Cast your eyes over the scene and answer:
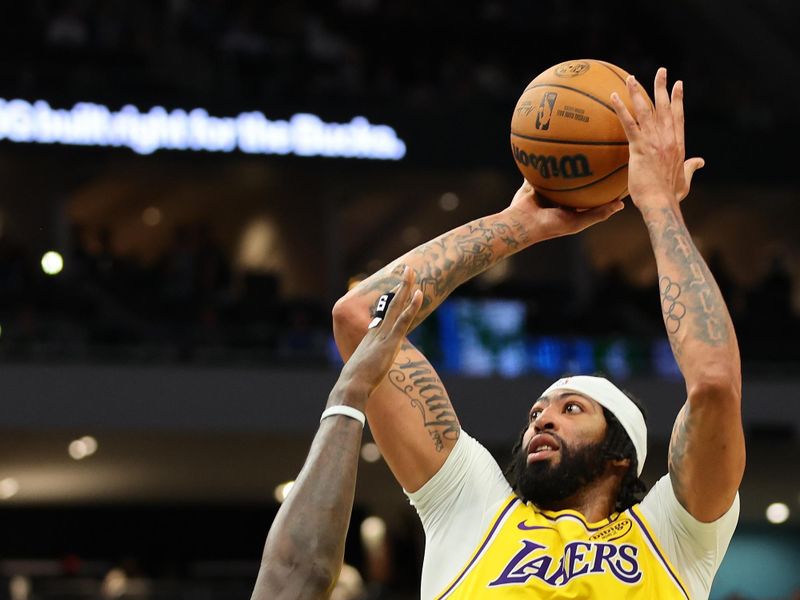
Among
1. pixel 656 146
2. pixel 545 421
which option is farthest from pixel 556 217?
pixel 545 421

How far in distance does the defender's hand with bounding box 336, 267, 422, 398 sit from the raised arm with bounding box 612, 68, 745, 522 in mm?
843

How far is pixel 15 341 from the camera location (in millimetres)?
15547

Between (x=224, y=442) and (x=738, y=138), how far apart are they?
29.4 feet

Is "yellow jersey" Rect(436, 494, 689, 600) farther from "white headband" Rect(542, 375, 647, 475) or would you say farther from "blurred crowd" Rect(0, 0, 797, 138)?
"blurred crowd" Rect(0, 0, 797, 138)

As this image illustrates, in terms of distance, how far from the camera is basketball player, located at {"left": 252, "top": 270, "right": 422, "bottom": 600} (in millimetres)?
2311

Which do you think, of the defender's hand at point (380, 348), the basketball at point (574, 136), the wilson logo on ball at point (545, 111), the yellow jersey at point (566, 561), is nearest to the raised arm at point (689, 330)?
the yellow jersey at point (566, 561)

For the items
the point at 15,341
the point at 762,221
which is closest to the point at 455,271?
the point at 15,341

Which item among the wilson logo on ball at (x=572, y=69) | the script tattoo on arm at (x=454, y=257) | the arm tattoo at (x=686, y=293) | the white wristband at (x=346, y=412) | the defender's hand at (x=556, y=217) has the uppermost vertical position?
the wilson logo on ball at (x=572, y=69)

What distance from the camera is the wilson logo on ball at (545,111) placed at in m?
4.04

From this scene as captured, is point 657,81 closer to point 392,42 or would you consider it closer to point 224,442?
point 224,442

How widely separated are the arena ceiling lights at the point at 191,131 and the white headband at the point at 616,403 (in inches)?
577

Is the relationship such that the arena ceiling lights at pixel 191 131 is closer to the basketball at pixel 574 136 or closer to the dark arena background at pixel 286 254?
the dark arena background at pixel 286 254

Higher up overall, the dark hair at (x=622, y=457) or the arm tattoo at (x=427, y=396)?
the arm tattoo at (x=427, y=396)

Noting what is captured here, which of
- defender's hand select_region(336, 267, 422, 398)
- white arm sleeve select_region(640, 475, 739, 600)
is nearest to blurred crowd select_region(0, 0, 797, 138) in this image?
white arm sleeve select_region(640, 475, 739, 600)
